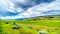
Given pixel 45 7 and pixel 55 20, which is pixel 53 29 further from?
pixel 45 7

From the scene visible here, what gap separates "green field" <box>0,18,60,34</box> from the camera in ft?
8.49

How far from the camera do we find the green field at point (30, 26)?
2588 millimetres

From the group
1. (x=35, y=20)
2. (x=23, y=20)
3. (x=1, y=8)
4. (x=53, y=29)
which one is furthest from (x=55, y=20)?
(x=1, y=8)

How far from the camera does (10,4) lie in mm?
2711

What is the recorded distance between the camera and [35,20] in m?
2.67

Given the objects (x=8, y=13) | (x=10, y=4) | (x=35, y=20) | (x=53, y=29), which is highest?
(x=10, y=4)

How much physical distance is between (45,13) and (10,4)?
66cm

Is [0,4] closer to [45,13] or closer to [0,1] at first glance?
[0,1]

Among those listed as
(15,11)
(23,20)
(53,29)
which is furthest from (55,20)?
(15,11)

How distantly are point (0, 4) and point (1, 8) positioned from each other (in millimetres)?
76

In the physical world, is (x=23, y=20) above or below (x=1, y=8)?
below

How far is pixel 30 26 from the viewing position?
2.64m

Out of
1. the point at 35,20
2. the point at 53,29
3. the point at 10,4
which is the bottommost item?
the point at 53,29

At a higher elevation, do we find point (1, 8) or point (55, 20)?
point (1, 8)
